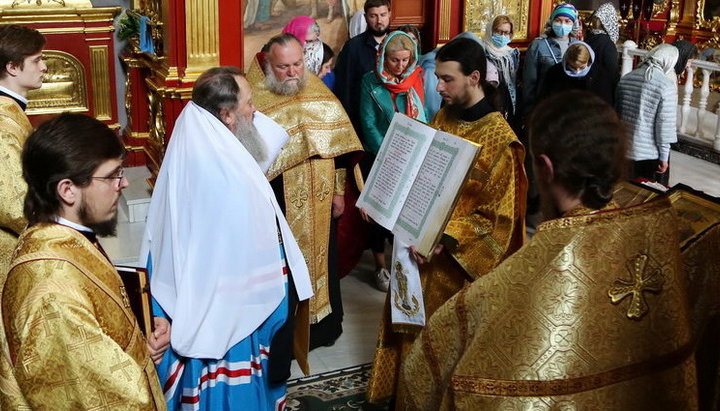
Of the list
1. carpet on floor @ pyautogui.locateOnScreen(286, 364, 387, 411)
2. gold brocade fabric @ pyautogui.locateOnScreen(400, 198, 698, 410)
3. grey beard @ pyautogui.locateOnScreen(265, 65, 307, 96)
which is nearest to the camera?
gold brocade fabric @ pyautogui.locateOnScreen(400, 198, 698, 410)

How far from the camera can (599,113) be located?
2094 mm

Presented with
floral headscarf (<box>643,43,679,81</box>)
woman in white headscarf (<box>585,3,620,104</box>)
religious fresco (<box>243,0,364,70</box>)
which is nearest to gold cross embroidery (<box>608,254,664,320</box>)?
floral headscarf (<box>643,43,679,81</box>)

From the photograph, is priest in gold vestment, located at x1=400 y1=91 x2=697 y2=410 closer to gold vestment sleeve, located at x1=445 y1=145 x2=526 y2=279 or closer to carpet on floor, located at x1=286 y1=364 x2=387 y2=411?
gold vestment sleeve, located at x1=445 y1=145 x2=526 y2=279

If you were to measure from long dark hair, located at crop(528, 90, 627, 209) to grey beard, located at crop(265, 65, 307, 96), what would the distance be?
231 centimetres

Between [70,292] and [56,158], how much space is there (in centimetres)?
34

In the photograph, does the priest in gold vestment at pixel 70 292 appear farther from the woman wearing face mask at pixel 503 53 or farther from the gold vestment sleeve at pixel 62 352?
the woman wearing face mask at pixel 503 53

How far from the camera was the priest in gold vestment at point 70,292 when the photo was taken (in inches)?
79.3

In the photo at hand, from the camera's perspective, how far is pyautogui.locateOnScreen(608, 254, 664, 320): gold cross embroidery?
2.00 meters

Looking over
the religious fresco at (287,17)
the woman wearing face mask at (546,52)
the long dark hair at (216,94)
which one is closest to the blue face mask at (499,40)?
the woman wearing face mask at (546,52)

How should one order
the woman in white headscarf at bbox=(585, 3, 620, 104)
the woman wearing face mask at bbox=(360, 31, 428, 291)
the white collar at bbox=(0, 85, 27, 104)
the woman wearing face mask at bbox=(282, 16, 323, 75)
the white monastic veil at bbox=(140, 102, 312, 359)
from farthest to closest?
the woman in white headscarf at bbox=(585, 3, 620, 104) → the woman wearing face mask at bbox=(282, 16, 323, 75) → the woman wearing face mask at bbox=(360, 31, 428, 291) → the white collar at bbox=(0, 85, 27, 104) → the white monastic veil at bbox=(140, 102, 312, 359)

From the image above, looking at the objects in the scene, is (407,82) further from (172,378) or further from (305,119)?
(172,378)

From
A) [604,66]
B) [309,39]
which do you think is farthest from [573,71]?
[309,39]

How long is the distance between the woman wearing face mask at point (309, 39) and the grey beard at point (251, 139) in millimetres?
2109

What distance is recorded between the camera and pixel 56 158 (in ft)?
6.94
